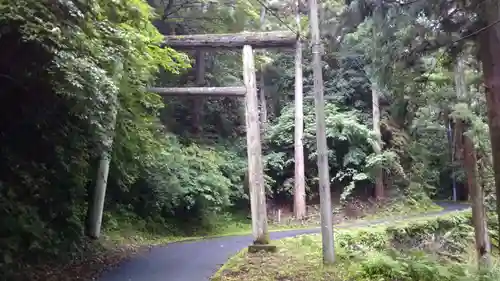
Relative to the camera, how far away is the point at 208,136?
2177cm

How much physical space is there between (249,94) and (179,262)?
4525mm

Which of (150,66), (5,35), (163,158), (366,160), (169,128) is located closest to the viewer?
(5,35)

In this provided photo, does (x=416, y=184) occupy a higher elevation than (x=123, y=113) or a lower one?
lower

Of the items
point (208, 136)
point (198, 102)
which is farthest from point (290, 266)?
point (198, 102)

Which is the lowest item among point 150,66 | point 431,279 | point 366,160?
point 431,279

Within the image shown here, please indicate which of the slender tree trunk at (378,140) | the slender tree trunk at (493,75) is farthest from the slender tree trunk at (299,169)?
the slender tree trunk at (493,75)

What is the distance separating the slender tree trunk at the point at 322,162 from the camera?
29.1 feet

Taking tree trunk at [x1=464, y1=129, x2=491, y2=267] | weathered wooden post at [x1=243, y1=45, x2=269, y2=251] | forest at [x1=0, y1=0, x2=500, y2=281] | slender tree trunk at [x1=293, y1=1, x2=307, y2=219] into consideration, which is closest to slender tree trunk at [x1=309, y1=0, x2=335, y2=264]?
forest at [x1=0, y1=0, x2=500, y2=281]

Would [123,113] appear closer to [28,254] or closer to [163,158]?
[28,254]

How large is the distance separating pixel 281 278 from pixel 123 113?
18.1 ft

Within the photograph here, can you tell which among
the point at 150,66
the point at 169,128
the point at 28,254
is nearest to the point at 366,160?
the point at 169,128

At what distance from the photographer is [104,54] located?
8.49 m

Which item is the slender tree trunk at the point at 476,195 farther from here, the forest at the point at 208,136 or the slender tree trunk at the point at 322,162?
the slender tree trunk at the point at 322,162

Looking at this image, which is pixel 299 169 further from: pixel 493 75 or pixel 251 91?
pixel 493 75
